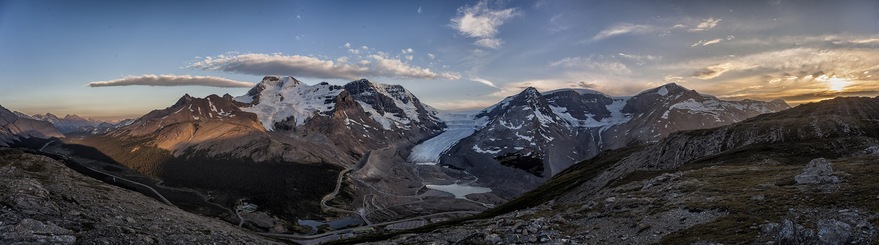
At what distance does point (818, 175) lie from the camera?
49.9 metres

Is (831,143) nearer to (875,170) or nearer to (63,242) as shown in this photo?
(875,170)

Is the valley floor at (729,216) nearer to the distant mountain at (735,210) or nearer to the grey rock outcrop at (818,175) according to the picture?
the distant mountain at (735,210)

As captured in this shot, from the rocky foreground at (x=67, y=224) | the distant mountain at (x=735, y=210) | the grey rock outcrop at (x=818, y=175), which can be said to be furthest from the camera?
the grey rock outcrop at (x=818, y=175)

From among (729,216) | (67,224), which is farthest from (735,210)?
(67,224)

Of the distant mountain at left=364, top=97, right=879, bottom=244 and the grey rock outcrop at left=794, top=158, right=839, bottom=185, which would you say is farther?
the grey rock outcrop at left=794, top=158, right=839, bottom=185

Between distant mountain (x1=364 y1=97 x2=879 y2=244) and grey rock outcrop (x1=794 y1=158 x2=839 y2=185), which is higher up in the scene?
grey rock outcrop (x1=794 y1=158 x2=839 y2=185)

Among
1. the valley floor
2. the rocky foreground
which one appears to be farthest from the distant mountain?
the rocky foreground

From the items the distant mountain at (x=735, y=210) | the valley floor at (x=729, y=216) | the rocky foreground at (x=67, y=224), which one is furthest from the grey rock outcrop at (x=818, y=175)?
the rocky foreground at (x=67, y=224)

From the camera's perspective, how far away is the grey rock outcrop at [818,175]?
48.0 meters

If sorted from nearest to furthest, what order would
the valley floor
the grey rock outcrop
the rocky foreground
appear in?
the valley floor
the rocky foreground
the grey rock outcrop

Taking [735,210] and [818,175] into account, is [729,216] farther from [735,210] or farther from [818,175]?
[818,175]

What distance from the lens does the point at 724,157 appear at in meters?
102

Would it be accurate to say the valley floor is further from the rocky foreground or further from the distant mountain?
the rocky foreground

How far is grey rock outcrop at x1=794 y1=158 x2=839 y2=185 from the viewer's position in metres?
48.0
